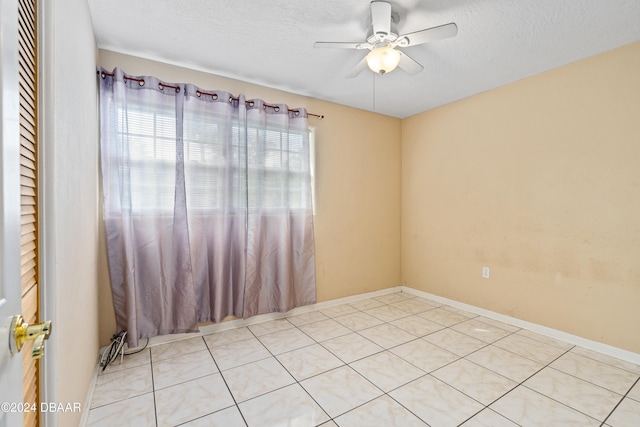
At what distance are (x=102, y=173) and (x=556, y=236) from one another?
375 centimetres

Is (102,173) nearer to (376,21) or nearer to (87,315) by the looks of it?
→ (87,315)

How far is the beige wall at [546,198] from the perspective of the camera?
2.21 m

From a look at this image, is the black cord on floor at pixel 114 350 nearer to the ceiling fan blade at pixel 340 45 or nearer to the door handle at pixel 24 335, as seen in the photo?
the door handle at pixel 24 335

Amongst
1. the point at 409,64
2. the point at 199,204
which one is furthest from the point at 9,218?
the point at 409,64

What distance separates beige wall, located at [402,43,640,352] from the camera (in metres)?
2.21

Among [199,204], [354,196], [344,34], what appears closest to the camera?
[344,34]

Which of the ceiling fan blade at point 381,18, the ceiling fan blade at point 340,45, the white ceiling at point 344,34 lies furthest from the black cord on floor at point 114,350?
the ceiling fan blade at point 381,18

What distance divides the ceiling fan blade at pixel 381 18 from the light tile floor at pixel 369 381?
2264 millimetres

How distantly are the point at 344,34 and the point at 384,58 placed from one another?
0.39 m

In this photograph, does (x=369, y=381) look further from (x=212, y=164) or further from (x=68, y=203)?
(x=212, y=164)

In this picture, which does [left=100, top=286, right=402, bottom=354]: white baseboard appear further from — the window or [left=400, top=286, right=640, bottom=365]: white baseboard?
the window

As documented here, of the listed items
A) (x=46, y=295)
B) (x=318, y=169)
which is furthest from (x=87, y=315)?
(x=318, y=169)

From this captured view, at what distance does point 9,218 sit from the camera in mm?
562

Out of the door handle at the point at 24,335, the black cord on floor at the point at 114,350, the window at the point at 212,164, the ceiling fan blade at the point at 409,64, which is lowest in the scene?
the black cord on floor at the point at 114,350
